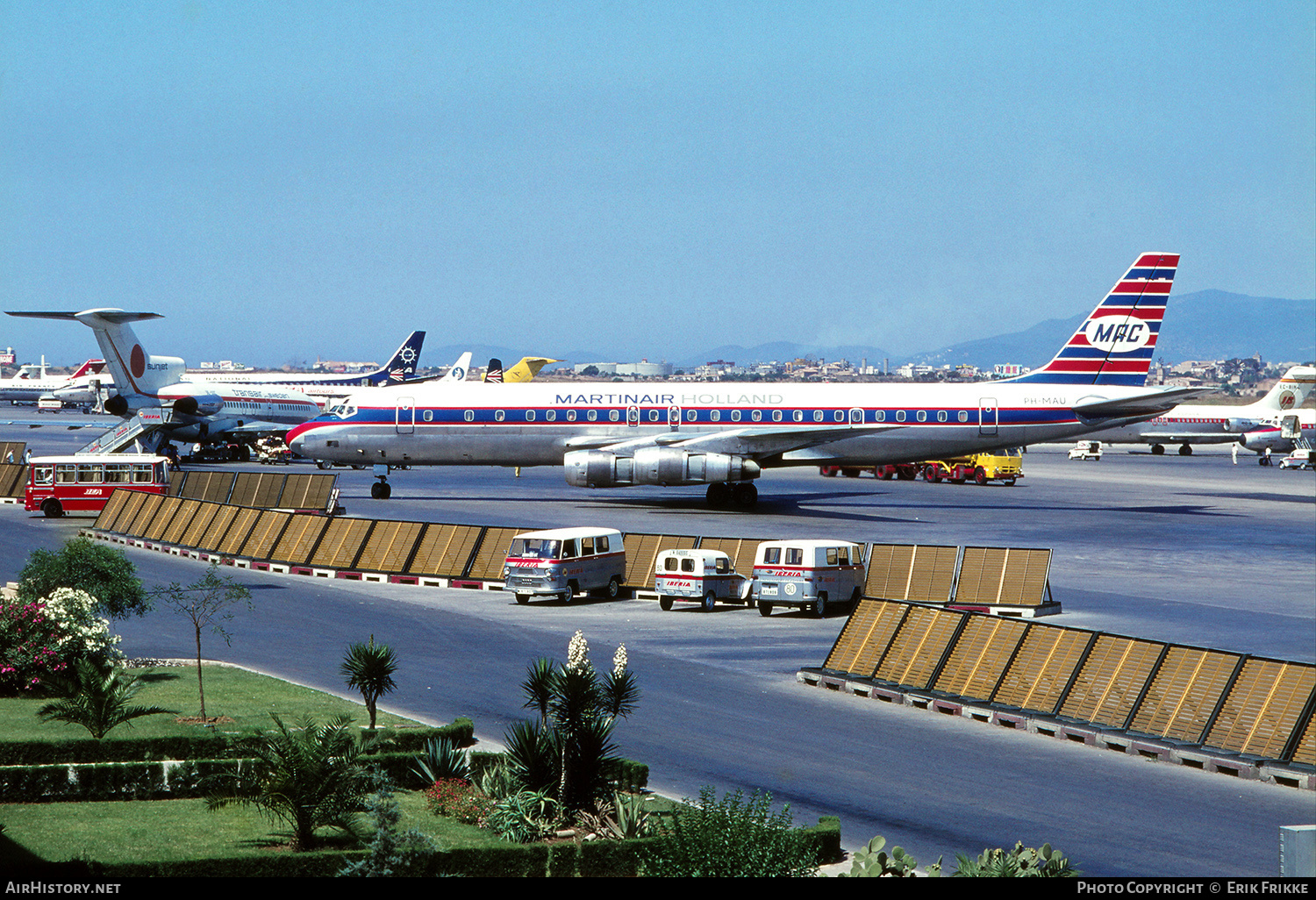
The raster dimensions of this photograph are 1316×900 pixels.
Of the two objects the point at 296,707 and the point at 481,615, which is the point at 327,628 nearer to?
the point at 481,615

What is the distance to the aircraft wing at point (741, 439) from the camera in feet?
215

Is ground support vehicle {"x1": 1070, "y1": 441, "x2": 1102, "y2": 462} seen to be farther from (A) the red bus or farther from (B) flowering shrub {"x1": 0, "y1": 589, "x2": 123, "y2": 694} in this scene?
(B) flowering shrub {"x1": 0, "y1": 589, "x2": 123, "y2": 694}

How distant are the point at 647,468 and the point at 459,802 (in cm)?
4425

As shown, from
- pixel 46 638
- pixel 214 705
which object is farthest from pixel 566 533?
pixel 46 638

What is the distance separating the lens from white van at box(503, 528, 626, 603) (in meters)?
39.1

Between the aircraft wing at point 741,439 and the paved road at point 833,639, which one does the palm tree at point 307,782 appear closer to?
the paved road at point 833,639

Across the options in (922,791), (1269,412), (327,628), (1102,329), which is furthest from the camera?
(1269,412)

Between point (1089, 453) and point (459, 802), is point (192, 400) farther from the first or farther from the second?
point (459, 802)

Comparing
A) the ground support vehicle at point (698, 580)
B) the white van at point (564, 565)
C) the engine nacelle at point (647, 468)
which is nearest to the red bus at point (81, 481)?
the engine nacelle at point (647, 468)

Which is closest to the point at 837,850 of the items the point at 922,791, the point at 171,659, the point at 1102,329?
the point at 922,791

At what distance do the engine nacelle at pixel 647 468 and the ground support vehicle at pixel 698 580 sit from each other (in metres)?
23.5

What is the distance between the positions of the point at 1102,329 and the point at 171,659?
57674 millimetres

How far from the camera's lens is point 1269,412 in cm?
13012

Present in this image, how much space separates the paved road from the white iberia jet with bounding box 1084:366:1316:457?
61.4 m
